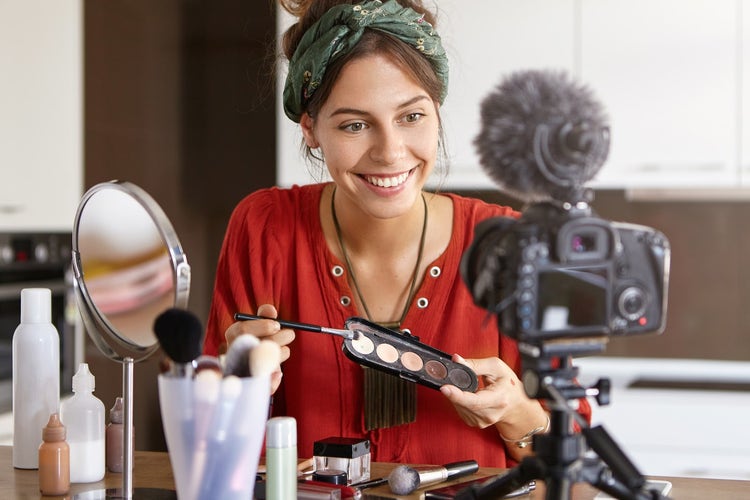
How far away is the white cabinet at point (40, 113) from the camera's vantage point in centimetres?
277

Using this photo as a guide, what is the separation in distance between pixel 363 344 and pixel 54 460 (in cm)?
45

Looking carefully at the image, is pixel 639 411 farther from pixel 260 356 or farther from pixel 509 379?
pixel 260 356

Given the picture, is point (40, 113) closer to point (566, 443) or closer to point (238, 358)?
point (238, 358)

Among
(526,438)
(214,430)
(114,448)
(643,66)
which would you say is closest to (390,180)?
(526,438)

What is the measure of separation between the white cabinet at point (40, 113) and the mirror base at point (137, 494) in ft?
5.41

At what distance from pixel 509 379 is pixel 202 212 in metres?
2.50

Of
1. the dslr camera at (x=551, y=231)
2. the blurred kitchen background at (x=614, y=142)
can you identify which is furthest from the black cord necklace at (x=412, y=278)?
the blurred kitchen background at (x=614, y=142)

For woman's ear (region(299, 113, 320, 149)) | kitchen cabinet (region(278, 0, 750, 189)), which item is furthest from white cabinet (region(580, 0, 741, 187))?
woman's ear (region(299, 113, 320, 149))

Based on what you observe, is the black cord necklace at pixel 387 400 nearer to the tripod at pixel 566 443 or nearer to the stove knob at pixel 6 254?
the tripod at pixel 566 443

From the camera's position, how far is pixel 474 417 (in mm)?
1499

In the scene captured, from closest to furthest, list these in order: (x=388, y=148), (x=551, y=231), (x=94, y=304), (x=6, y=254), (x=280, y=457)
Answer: (x=551, y=231), (x=280, y=457), (x=94, y=304), (x=388, y=148), (x=6, y=254)

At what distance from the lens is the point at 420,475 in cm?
127

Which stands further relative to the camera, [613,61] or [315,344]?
[613,61]

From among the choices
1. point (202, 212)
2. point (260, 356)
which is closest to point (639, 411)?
point (202, 212)
